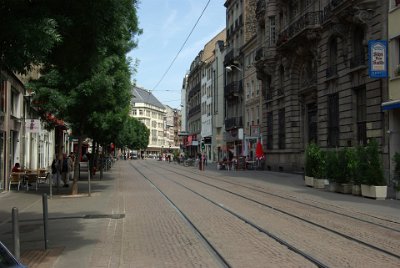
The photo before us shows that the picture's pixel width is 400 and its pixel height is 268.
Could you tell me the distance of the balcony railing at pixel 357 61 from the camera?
29609 mm

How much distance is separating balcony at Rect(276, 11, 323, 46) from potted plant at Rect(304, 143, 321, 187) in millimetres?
12461

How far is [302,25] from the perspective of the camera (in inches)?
1474

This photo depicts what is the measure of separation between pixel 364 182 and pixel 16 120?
52.7ft

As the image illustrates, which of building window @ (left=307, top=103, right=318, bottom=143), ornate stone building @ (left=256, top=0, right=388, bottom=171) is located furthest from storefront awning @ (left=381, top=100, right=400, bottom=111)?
building window @ (left=307, top=103, right=318, bottom=143)

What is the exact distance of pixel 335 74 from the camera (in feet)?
109

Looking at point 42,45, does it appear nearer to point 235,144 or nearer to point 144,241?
point 144,241

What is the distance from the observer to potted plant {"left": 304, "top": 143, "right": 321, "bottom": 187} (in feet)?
84.6

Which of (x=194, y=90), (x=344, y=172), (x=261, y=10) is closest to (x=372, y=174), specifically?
(x=344, y=172)

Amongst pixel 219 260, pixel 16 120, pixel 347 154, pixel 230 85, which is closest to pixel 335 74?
pixel 347 154

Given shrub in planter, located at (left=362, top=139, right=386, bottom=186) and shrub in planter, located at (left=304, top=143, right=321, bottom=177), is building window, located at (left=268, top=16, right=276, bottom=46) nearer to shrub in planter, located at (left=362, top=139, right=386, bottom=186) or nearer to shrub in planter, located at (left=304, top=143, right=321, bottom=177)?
shrub in planter, located at (left=304, top=143, right=321, bottom=177)

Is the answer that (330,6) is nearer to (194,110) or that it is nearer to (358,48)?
(358,48)

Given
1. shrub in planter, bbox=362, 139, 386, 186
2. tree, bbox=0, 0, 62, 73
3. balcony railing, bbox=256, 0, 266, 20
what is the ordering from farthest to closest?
balcony railing, bbox=256, 0, 266, 20 < shrub in planter, bbox=362, 139, 386, 186 < tree, bbox=0, 0, 62, 73

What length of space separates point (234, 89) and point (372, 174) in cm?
4547

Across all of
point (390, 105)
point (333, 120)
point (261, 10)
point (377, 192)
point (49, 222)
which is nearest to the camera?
point (49, 222)
